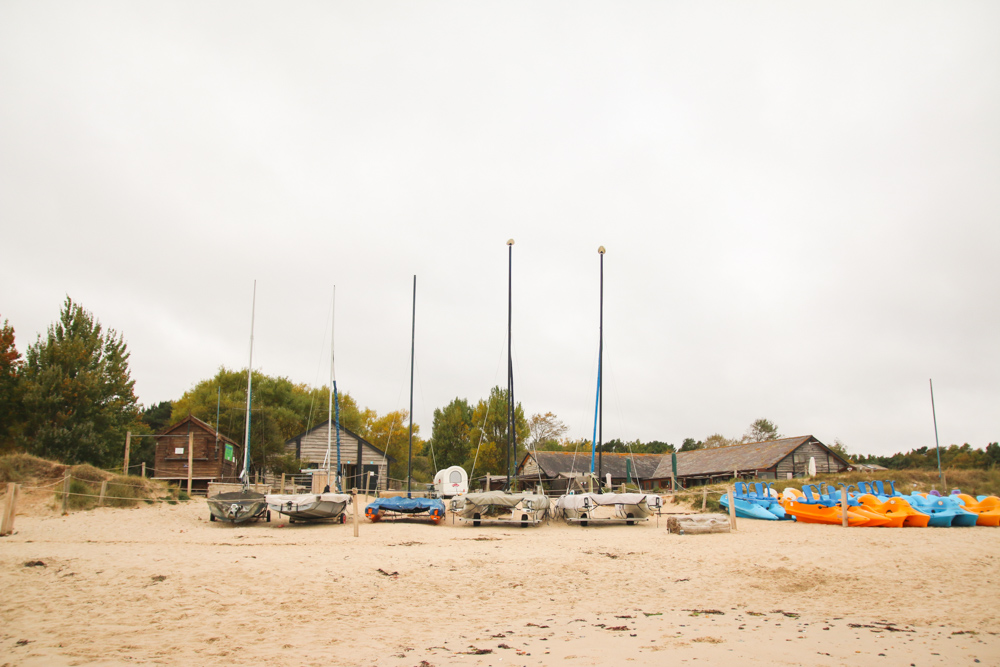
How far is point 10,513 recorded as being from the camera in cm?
1452

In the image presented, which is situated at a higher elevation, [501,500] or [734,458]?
[734,458]

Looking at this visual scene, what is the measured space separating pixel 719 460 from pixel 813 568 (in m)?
35.0

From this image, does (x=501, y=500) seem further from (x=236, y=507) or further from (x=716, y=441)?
(x=716, y=441)

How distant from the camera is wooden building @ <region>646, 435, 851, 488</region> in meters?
40.9

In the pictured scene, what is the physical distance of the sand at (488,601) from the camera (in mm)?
7316

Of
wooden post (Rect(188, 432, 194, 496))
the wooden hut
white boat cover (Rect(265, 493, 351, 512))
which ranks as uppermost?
wooden post (Rect(188, 432, 194, 496))

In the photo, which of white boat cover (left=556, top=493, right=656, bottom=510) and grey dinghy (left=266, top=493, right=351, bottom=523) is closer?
grey dinghy (left=266, top=493, right=351, bottom=523)

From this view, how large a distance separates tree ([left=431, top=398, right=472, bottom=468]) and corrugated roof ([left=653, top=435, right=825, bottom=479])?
53.2ft

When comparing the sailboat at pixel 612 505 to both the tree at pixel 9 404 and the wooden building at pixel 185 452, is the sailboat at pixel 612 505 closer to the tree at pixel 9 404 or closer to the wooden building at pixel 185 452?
→ the wooden building at pixel 185 452

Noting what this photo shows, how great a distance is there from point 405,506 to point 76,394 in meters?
21.2

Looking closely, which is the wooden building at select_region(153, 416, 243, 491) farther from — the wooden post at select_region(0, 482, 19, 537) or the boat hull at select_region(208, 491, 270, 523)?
the wooden post at select_region(0, 482, 19, 537)

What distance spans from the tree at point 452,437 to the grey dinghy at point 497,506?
30876 mm

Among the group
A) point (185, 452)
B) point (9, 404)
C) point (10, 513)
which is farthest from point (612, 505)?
point (9, 404)

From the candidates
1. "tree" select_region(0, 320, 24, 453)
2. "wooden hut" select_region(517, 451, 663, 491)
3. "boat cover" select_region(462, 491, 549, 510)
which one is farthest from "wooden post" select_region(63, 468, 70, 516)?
"wooden hut" select_region(517, 451, 663, 491)
